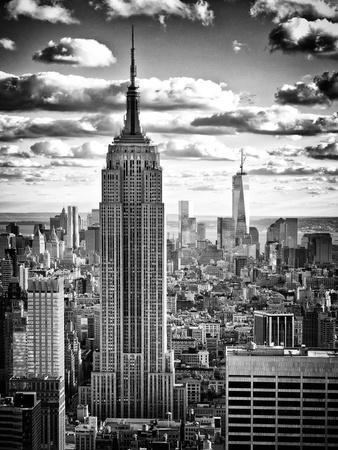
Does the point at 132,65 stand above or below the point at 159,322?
above

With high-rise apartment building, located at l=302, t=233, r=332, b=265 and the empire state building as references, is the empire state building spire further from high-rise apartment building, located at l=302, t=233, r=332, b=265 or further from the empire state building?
high-rise apartment building, located at l=302, t=233, r=332, b=265

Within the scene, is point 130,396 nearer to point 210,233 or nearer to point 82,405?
point 82,405

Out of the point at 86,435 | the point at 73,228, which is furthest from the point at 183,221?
the point at 86,435

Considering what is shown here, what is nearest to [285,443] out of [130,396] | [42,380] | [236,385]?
[236,385]

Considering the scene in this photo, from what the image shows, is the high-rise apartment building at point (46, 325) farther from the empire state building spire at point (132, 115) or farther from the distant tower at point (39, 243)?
the empire state building spire at point (132, 115)

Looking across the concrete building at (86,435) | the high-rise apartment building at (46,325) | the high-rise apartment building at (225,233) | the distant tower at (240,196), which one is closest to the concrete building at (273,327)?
the high-rise apartment building at (225,233)

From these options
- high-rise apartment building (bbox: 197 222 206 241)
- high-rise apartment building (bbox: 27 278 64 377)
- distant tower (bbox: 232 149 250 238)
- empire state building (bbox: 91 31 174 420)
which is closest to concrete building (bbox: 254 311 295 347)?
high-rise apartment building (bbox: 197 222 206 241)

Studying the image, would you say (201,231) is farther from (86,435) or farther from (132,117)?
(86,435)

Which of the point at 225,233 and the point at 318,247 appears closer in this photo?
the point at 318,247
